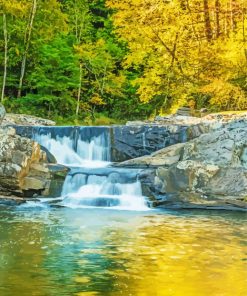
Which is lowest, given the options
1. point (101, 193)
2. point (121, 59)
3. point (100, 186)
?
point (101, 193)

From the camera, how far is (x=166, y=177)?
14.6 meters

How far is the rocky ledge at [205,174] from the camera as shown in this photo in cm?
1401

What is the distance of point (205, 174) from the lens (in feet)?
47.7

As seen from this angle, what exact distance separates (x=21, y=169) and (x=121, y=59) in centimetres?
1498

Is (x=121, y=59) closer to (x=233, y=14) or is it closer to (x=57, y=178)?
(x=233, y=14)

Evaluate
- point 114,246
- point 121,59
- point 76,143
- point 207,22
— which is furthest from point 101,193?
point 121,59

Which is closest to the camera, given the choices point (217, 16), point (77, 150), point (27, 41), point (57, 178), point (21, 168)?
point (21, 168)

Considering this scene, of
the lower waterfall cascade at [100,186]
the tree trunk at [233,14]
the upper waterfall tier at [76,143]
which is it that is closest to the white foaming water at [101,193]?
the lower waterfall cascade at [100,186]

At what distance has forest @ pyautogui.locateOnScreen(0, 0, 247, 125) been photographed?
23.8 metres

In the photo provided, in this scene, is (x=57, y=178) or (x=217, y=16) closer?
(x=57, y=178)

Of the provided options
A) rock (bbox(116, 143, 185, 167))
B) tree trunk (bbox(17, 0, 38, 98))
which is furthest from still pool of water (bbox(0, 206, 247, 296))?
tree trunk (bbox(17, 0, 38, 98))

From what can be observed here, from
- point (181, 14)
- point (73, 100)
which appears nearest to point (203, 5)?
point (181, 14)

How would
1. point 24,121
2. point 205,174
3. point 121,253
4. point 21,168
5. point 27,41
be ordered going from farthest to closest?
point 27,41 < point 24,121 < point 21,168 < point 205,174 < point 121,253

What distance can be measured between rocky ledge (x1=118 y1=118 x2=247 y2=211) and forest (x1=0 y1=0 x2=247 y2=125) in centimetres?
679
